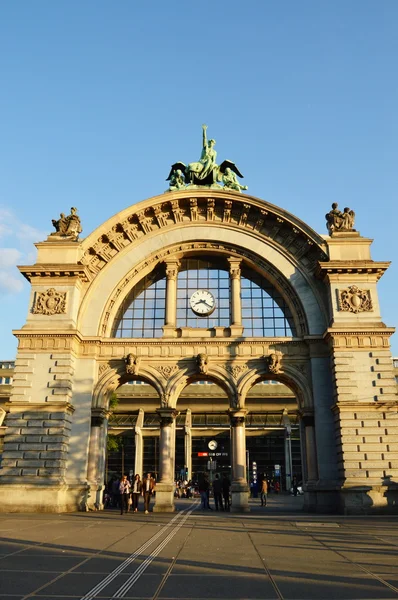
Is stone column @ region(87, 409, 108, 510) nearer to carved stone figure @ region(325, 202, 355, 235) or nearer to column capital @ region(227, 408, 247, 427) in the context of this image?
column capital @ region(227, 408, 247, 427)

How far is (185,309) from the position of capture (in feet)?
114

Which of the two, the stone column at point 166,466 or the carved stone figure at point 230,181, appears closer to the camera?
the stone column at point 166,466

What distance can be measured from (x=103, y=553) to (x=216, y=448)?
2359 inches

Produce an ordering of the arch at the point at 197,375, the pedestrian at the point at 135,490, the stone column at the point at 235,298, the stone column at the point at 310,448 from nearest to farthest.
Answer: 1. the pedestrian at the point at 135,490
2. the stone column at the point at 310,448
3. the arch at the point at 197,375
4. the stone column at the point at 235,298

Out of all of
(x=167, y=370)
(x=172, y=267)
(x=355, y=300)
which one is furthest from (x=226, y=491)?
(x=172, y=267)

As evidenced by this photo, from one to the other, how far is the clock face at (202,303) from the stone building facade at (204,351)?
0.55 m

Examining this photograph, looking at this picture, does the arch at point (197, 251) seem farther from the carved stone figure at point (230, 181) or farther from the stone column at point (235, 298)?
the carved stone figure at point (230, 181)

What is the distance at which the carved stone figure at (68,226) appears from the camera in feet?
112

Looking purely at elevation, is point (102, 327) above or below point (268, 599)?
above

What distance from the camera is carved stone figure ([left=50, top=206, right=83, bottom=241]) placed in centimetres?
3406

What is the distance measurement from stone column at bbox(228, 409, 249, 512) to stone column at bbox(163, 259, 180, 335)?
6557 mm

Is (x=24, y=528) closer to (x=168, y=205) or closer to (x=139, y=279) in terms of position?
(x=139, y=279)

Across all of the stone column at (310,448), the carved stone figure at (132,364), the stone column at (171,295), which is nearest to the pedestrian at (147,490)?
the carved stone figure at (132,364)

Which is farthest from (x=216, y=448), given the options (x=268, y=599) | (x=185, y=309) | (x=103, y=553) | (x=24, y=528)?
(x=268, y=599)
